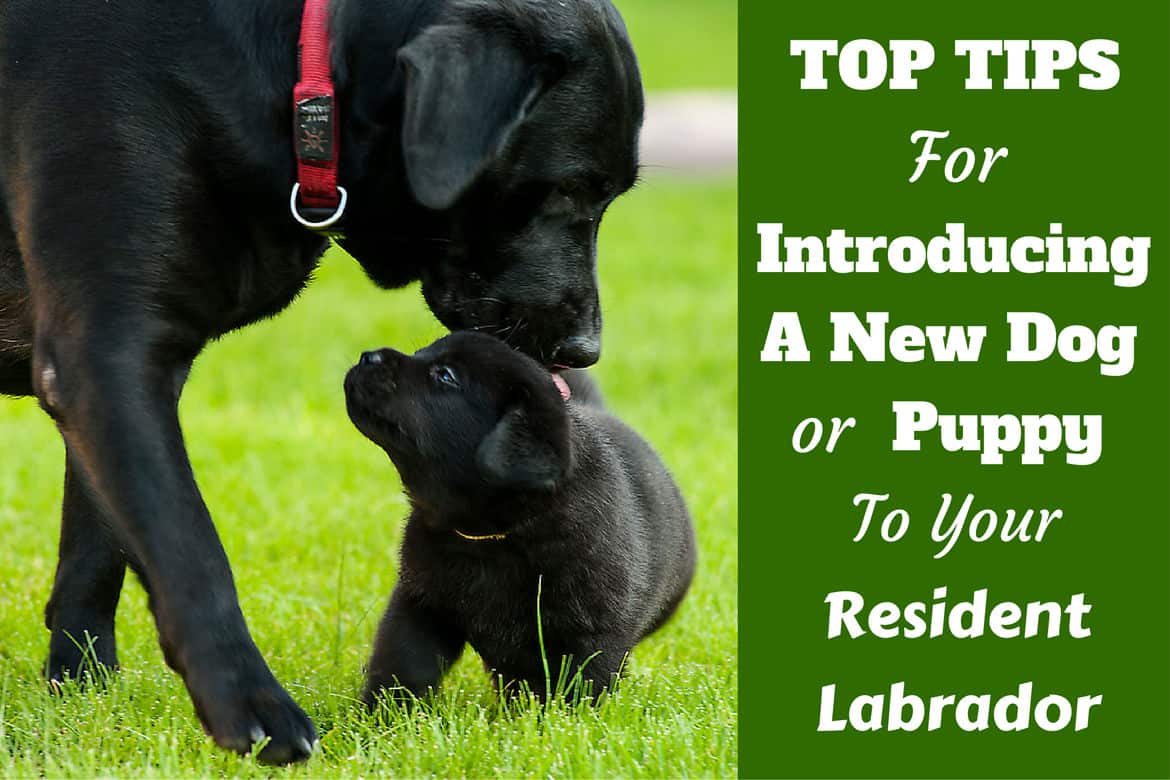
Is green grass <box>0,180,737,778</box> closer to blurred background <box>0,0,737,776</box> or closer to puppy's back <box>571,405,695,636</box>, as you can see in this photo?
blurred background <box>0,0,737,776</box>

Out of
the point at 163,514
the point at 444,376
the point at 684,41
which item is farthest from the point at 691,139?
the point at 163,514

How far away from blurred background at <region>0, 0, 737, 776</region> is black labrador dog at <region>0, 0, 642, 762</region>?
430mm

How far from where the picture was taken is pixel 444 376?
3.68 metres

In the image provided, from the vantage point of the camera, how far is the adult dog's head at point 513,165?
3090mm

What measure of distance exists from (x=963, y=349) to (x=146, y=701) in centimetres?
260

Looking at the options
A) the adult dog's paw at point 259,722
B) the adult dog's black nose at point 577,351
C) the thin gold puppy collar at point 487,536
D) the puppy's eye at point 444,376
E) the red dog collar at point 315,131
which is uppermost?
the red dog collar at point 315,131

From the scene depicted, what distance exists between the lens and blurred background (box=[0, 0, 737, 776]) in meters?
3.15

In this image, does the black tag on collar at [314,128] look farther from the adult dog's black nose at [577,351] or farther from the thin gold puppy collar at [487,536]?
the thin gold puppy collar at [487,536]

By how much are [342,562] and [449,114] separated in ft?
6.12

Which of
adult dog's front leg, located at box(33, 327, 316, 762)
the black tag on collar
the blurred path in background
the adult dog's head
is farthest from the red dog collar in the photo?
the blurred path in background

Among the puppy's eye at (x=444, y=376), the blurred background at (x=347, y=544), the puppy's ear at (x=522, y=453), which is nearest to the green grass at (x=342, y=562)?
the blurred background at (x=347, y=544)

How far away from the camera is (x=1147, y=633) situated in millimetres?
4238

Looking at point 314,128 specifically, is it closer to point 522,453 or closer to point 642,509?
point 522,453

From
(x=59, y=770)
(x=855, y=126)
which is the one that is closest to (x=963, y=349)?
(x=855, y=126)
